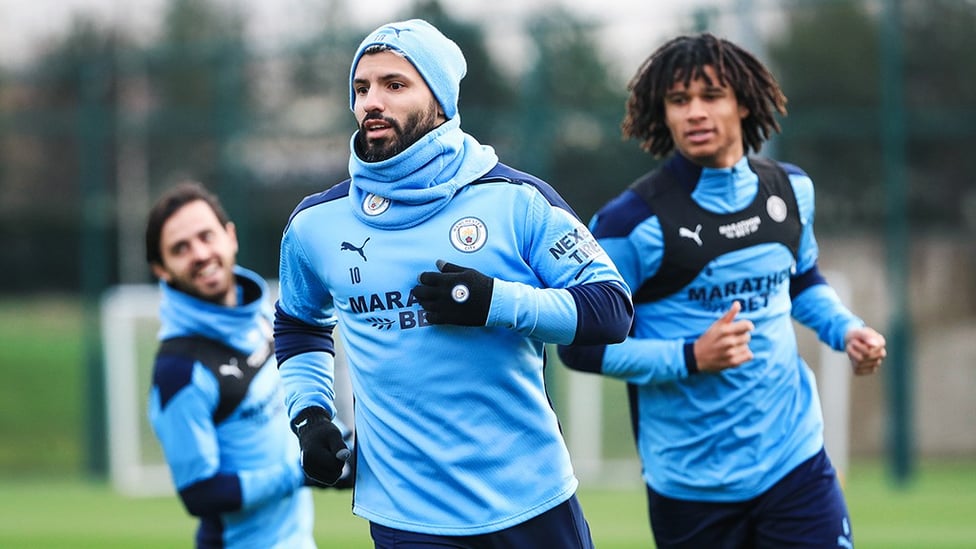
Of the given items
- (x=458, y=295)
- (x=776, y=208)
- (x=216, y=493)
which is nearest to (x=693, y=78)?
(x=776, y=208)

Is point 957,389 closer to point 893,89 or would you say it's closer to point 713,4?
point 893,89

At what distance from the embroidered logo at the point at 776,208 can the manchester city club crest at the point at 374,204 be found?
1.66 m

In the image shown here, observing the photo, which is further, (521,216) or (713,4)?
(713,4)

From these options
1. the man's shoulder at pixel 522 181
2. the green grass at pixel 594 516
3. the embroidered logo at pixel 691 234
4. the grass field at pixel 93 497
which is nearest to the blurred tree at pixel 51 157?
the grass field at pixel 93 497

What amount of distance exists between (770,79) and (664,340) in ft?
3.55

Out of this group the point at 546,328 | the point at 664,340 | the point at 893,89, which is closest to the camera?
the point at 546,328

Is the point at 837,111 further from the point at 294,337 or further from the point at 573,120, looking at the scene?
the point at 294,337

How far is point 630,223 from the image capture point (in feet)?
15.8

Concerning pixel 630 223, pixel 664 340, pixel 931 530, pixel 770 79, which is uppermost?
pixel 770 79

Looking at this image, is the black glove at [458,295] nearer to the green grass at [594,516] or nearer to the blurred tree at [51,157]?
the green grass at [594,516]

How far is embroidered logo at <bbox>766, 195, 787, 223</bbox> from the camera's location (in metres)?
4.91

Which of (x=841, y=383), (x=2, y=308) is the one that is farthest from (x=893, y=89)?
(x=2, y=308)

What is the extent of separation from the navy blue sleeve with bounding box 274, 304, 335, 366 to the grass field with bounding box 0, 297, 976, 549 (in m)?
5.43

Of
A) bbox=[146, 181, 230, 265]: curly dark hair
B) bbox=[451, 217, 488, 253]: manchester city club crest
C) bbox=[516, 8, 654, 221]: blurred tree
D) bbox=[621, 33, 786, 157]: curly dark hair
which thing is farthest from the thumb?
bbox=[516, 8, 654, 221]: blurred tree
